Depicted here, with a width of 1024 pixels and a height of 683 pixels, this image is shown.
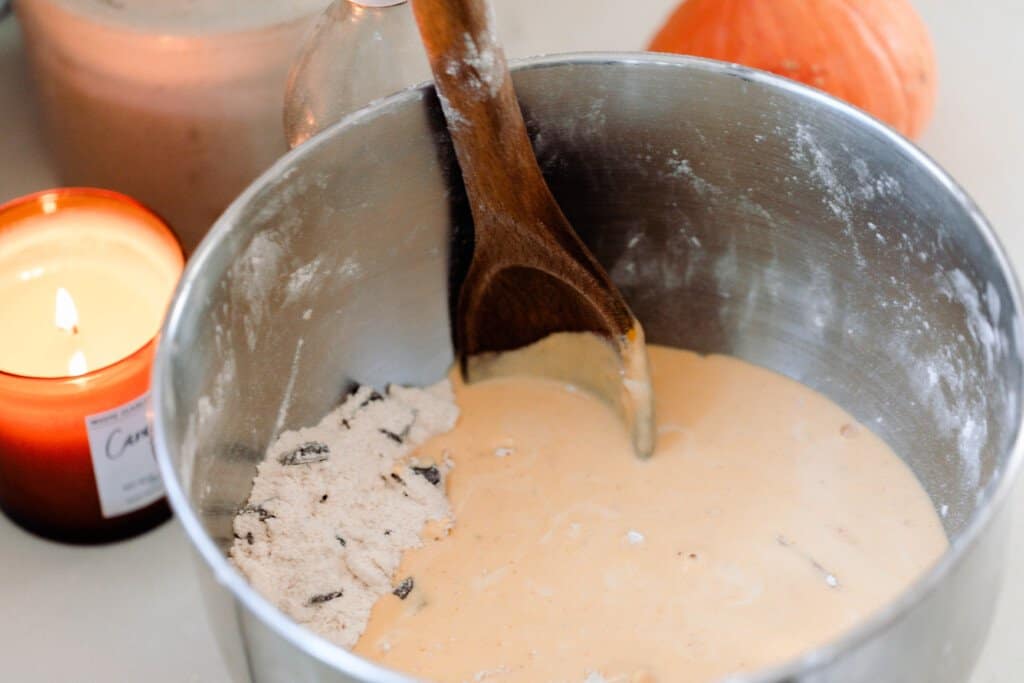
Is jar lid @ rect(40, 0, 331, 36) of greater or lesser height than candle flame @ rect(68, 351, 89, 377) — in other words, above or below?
above

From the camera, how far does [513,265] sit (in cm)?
61

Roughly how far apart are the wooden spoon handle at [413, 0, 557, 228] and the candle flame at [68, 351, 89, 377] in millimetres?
199

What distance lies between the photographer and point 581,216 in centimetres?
64

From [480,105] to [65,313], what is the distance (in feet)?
0.75

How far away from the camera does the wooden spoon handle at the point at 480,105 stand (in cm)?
53

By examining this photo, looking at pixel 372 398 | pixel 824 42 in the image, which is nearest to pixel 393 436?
pixel 372 398

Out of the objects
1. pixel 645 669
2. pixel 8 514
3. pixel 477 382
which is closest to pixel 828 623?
pixel 645 669

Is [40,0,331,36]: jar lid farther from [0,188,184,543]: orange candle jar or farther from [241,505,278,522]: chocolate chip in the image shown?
[241,505,278,522]: chocolate chip

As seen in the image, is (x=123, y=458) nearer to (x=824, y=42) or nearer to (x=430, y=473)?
(x=430, y=473)

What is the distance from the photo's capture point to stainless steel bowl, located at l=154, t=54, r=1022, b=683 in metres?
0.52

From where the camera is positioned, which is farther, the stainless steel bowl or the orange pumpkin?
the orange pumpkin

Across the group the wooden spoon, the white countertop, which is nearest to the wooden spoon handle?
the wooden spoon

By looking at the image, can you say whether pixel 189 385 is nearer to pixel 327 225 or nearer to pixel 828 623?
pixel 327 225

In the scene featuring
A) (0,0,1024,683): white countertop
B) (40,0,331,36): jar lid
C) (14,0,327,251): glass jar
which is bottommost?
(0,0,1024,683): white countertop
